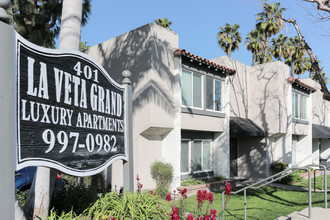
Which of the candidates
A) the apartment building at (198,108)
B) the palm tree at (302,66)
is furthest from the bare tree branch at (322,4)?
the palm tree at (302,66)

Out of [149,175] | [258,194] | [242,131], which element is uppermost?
[242,131]

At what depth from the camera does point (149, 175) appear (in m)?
11.9

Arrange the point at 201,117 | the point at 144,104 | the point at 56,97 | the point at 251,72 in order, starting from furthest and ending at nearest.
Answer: the point at 251,72, the point at 201,117, the point at 144,104, the point at 56,97

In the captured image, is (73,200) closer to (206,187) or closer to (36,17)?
(206,187)

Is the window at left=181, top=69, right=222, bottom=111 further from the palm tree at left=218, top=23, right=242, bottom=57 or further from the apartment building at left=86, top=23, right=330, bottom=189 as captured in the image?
the palm tree at left=218, top=23, right=242, bottom=57

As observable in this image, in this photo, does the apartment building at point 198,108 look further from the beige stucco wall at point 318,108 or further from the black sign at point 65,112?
the black sign at point 65,112

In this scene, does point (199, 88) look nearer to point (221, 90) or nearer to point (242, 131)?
point (221, 90)

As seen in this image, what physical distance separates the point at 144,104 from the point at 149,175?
2863mm

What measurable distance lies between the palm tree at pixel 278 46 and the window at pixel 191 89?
23345 millimetres

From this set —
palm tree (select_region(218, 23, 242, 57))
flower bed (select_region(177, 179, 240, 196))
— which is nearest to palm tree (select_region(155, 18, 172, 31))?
palm tree (select_region(218, 23, 242, 57))

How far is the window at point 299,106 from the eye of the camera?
20438mm

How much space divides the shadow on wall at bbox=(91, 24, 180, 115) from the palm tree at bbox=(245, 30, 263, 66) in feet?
73.1

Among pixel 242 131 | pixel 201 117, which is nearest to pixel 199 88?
pixel 201 117

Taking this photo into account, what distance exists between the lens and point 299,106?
2111cm
